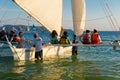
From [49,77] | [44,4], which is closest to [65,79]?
[49,77]

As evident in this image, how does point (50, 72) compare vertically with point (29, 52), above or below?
below

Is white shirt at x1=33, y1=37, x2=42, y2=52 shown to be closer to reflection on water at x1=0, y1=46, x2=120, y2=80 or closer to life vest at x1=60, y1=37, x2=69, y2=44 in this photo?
reflection on water at x1=0, y1=46, x2=120, y2=80

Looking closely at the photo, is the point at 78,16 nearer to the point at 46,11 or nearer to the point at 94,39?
the point at 46,11

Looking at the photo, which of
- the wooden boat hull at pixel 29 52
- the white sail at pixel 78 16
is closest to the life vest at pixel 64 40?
the wooden boat hull at pixel 29 52

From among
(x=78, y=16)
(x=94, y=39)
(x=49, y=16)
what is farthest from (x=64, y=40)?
(x=78, y=16)

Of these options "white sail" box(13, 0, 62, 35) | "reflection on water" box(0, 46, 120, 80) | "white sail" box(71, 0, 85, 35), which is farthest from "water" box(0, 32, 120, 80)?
"white sail" box(71, 0, 85, 35)

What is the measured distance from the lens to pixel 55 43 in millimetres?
28031

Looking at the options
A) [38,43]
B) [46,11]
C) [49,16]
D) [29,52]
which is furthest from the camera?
[49,16]

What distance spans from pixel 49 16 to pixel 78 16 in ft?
17.4

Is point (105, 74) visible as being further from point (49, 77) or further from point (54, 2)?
point (54, 2)

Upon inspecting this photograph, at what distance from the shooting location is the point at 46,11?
1040 inches

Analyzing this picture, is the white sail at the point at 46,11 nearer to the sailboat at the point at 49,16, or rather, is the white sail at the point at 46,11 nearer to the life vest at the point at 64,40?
the sailboat at the point at 49,16

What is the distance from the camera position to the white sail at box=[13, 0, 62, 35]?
24.3 meters

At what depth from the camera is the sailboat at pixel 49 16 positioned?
78.6 ft
